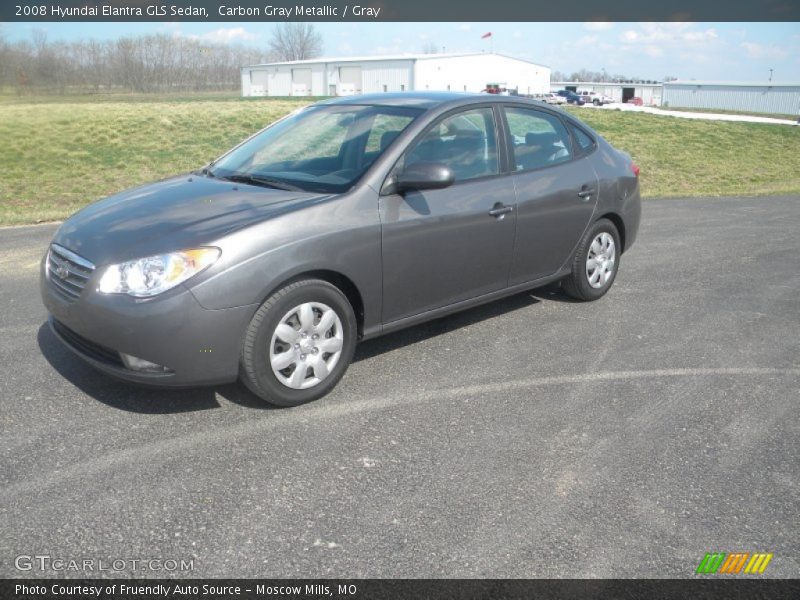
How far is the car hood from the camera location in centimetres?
386

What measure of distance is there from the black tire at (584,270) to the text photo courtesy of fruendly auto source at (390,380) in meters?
0.02

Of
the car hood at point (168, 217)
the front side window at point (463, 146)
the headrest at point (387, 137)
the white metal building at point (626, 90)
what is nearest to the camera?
the car hood at point (168, 217)

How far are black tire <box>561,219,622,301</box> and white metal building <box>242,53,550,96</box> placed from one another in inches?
2317

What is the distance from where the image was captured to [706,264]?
8.00m

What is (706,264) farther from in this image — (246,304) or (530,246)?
(246,304)

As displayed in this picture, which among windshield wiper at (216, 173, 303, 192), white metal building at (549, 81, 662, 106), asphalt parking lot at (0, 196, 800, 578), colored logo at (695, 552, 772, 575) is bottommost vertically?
colored logo at (695, 552, 772, 575)

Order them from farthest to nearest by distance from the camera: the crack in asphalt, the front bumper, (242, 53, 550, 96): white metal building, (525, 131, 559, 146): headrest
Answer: (242, 53, 550, 96): white metal building → (525, 131, 559, 146): headrest → the front bumper → the crack in asphalt

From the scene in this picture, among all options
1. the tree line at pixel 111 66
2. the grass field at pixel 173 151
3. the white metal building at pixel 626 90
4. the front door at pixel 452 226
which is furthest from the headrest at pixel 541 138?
the white metal building at pixel 626 90

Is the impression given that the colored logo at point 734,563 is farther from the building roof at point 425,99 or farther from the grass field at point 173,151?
the grass field at point 173,151

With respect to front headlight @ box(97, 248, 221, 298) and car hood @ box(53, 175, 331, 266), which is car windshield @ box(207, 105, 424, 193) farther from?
front headlight @ box(97, 248, 221, 298)

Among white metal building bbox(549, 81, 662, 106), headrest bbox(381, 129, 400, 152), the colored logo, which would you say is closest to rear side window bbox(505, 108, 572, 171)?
headrest bbox(381, 129, 400, 152)

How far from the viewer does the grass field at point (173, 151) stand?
1507 centimetres

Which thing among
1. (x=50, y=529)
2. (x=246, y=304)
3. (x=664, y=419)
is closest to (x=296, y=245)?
(x=246, y=304)

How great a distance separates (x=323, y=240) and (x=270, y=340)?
65 centimetres
